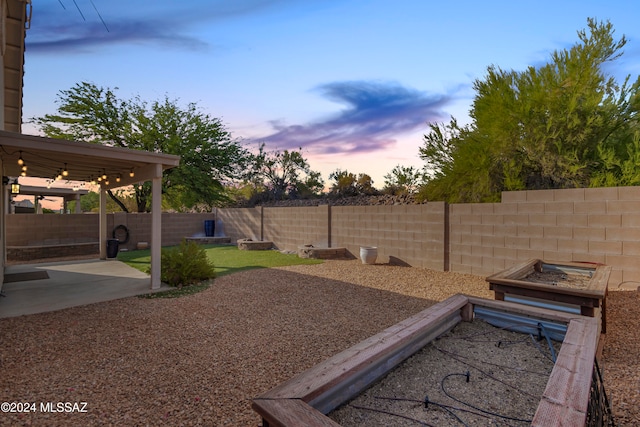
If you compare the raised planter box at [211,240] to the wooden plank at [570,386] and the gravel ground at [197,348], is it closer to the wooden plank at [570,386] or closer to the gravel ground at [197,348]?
the gravel ground at [197,348]

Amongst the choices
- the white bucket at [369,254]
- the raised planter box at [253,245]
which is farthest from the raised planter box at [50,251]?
the white bucket at [369,254]

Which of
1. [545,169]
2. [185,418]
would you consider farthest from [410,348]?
[545,169]

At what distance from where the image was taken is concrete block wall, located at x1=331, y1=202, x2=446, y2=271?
8.34 meters

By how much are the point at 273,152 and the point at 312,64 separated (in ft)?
41.0

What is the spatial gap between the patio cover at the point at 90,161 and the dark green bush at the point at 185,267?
0.47 m

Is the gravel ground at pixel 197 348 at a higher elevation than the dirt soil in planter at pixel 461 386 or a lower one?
lower

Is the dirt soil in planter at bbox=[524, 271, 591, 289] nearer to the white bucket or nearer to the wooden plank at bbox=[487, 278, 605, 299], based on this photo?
the wooden plank at bbox=[487, 278, 605, 299]

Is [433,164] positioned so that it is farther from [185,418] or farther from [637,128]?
[185,418]

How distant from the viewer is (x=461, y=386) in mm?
2242

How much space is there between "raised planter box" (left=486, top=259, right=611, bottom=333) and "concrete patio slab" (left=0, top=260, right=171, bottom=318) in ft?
19.1

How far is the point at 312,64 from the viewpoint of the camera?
863 cm

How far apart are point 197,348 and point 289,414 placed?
2520 millimetres

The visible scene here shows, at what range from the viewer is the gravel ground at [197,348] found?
8.33ft

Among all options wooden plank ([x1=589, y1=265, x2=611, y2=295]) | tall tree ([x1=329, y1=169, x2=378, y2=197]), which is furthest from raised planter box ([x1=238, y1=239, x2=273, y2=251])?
wooden plank ([x1=589, y1=265, x2=611, y2=295])
